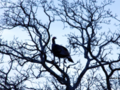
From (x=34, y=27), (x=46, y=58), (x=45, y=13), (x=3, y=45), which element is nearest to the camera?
(x=46, y=58)

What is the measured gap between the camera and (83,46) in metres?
10.6

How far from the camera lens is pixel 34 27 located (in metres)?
10.8

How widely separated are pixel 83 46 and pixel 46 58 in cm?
209

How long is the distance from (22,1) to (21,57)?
10.7 feet

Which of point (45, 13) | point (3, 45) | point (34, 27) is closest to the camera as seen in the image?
point (3, 45)

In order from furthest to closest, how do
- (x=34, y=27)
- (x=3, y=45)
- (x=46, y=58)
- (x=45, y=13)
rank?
(x=45, y=13) < (x=34, y=27) < (x=3, y=45) < (x=46, y=58)

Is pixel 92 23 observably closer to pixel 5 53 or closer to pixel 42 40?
pixel 42 40

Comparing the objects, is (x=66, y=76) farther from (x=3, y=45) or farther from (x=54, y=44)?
(x=3, y=45)

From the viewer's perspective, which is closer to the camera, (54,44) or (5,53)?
(5,53)

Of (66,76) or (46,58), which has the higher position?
(46,58)

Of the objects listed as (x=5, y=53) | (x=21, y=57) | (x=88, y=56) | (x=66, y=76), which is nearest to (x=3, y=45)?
(x=5, y=53)

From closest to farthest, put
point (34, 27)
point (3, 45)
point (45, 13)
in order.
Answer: point (3, 45) < point (34, 27) < point (45, 13)

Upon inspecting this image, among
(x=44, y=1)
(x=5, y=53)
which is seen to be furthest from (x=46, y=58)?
(x=44, y=1)

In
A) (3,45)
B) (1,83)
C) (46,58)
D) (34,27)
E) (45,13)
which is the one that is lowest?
(1,83)
